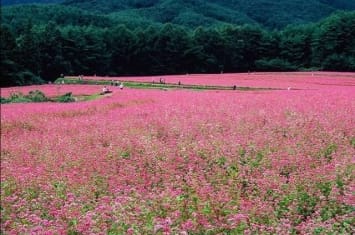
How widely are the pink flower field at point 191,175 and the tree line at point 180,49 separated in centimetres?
5357

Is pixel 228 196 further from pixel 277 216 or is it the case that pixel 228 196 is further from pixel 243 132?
pixel 243 132

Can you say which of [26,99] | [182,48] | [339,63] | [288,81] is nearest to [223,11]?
[182,48]

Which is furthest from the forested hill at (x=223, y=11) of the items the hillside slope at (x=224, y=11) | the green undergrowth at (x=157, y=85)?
the green undergrowth at (x=157, y=85)

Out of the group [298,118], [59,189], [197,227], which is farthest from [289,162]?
[298,118]

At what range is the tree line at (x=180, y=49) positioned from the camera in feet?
225

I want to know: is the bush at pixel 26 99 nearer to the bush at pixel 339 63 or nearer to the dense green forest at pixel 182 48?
the dense green forest at pixel 182 48

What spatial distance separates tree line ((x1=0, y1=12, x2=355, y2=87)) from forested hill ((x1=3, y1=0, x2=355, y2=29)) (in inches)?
2789

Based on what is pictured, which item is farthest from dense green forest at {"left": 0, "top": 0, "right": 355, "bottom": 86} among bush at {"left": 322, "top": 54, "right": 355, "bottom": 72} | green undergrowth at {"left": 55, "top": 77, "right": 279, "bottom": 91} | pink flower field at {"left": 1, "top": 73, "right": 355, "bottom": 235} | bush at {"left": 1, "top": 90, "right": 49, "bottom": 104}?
pink flower field at {"left": 1, "top": 73, "right": 355, "bottom": 235}

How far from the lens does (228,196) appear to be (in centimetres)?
769

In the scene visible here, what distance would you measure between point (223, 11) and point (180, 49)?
361 feet

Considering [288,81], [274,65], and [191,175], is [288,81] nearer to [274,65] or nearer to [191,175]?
[191,175]

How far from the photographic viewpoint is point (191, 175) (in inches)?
342

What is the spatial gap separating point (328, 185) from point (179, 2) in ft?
583

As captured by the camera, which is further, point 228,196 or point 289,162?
point 289,162
